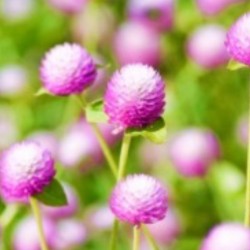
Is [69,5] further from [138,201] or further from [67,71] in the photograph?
[138,201]

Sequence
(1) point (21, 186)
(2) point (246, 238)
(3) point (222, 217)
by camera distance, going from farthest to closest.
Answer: (3) point (222, 217) < (1) point (21, 186) < (2) point (246, 238)

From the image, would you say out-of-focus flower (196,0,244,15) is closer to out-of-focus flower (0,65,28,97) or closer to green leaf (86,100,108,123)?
out-of-focus flower (0,65,28,97)

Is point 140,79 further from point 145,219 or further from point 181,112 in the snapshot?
point 181,112

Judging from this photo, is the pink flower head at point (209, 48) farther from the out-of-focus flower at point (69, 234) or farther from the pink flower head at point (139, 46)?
the out-of-focus flower at point (69, 234)

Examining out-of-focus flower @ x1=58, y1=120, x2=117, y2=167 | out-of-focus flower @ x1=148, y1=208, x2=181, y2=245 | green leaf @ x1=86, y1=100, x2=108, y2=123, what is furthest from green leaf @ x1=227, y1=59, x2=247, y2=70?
out-of-focus flower @ x1=58, y1=120, x2=117, y2=167

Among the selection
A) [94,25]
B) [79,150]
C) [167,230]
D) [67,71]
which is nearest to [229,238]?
[67,71]

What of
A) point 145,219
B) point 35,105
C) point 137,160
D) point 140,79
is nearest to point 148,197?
point 145,219
